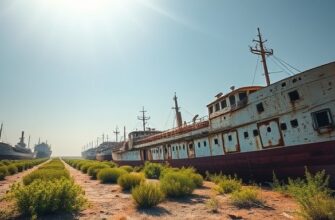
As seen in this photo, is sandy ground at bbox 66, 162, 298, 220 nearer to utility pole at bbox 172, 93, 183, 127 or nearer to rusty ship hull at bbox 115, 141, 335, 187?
rusty ship hull at bbox 115, 141, 335, 187

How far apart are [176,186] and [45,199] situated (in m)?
5.13

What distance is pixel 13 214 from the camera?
666 centimetres

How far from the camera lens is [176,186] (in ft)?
32.1

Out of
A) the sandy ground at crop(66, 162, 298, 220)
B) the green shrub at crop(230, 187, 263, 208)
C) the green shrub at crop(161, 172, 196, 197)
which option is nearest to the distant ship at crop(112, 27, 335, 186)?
the sandy ground at crop(66, 162, 298, 220)

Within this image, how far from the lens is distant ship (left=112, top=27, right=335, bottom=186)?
10.4 meters

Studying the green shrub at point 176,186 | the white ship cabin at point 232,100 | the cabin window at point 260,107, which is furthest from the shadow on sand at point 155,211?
the white ship cabin at point 232,100

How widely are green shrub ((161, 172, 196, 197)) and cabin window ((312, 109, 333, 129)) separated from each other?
6655mm

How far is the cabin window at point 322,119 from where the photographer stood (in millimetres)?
10242

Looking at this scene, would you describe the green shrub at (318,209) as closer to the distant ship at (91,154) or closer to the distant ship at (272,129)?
the distant ship at (272,129)

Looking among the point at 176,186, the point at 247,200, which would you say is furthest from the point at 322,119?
the point at 176,186

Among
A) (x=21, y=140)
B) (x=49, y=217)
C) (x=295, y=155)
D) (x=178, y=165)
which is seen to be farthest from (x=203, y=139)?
(x=21, y=140)

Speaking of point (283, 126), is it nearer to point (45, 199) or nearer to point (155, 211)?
point (155, 211)

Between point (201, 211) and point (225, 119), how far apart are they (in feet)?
31.4

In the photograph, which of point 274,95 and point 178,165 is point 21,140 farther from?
point 274,95
